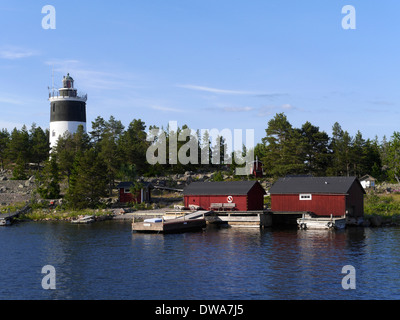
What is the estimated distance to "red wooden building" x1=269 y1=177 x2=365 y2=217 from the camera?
188ft

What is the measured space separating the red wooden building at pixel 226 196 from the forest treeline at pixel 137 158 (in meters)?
17.3

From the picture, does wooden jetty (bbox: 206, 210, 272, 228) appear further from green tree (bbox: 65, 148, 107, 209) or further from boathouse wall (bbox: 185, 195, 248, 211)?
green tree (bbox: 65, 148, 107, 209)

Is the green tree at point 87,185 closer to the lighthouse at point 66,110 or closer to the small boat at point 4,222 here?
the small boat at point 4,222

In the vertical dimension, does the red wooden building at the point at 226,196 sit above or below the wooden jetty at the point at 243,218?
above

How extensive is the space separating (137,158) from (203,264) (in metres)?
61.7

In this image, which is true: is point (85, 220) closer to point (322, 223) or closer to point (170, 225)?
point (170, 225)

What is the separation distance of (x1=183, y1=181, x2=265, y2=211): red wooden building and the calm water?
32.7ft

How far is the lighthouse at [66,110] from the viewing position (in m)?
94.8

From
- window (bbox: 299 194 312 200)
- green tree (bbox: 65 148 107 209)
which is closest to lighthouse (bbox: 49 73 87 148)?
green tree (bbox: 65 148 107 209)

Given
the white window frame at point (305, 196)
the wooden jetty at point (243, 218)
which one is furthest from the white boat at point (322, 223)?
the wooden jetty at point (243, 218)

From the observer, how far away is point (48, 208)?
76.4 meters

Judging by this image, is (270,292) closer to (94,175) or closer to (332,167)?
(94,175)
